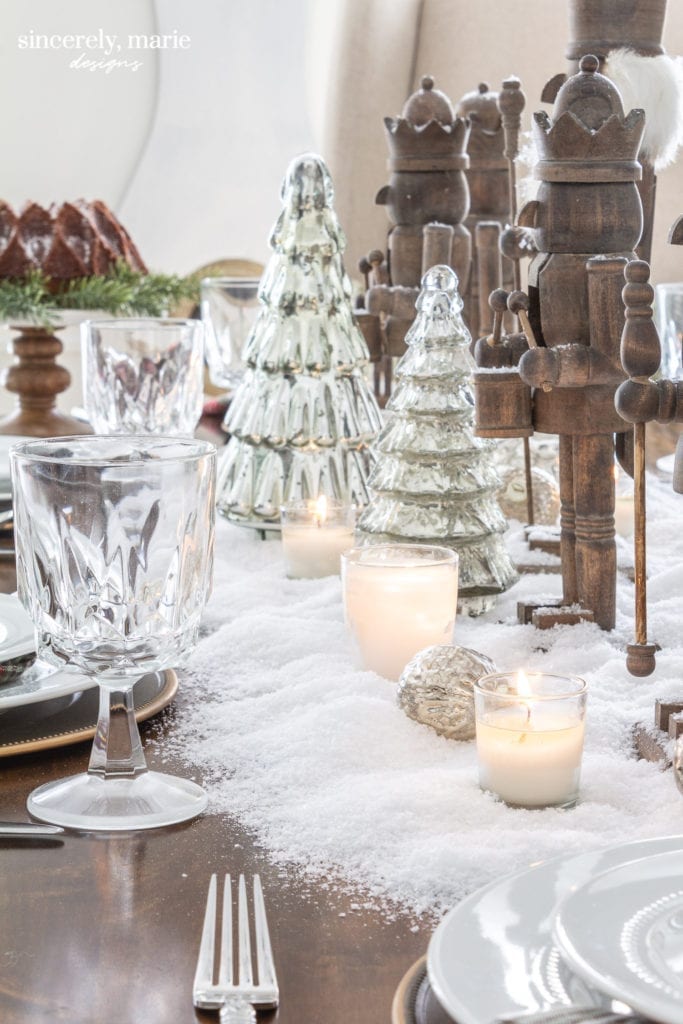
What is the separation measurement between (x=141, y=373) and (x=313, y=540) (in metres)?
0.40

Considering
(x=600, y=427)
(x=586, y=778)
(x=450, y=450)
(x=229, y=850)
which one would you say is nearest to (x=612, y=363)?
(x=600, y=427)

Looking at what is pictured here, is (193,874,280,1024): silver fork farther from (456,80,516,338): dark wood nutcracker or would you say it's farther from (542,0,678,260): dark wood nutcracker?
(456,80,516,338): dark wood nutcracker

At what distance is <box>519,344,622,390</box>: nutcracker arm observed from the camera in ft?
2.74

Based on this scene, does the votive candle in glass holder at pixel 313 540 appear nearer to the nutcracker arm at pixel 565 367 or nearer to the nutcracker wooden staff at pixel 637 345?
the nutcracker arm at pixel 565 367

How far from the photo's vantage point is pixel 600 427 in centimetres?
87

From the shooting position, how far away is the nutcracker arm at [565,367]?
836 mm

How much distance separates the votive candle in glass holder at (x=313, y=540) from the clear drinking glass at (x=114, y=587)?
401 millimetres

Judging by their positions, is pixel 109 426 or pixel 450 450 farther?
pixel 109 426

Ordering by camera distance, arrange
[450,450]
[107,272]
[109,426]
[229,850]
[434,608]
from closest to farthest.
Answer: [229,850] < [434,608] < [450,450] < [109,426] < [107,272]

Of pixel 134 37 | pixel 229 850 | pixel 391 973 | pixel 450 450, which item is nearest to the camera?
pixel 391 973

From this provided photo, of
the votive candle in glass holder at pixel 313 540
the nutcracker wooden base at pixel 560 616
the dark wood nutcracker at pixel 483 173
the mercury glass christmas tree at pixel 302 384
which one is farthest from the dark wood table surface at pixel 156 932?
the dark wood nutcracker at pixel 483 173

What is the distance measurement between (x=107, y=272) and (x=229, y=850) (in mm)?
1154

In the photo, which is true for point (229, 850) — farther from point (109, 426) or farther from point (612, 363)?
point (109, 426)

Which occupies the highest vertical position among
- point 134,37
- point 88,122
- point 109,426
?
point 134,37
